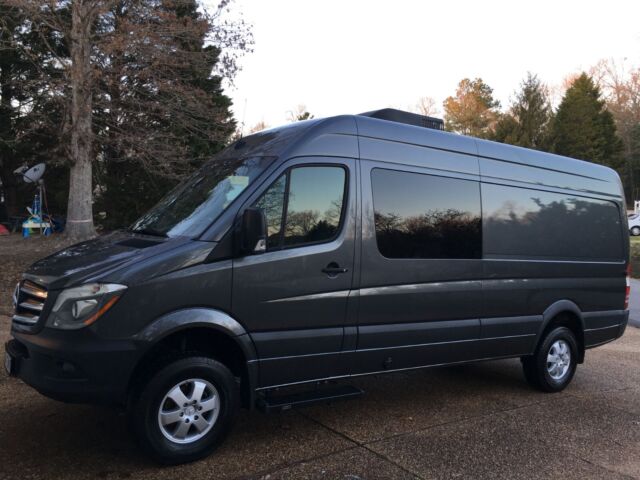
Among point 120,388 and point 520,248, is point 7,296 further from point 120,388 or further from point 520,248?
point 520,248

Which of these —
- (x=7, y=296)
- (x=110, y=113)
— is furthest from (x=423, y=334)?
(x=110, y=113)

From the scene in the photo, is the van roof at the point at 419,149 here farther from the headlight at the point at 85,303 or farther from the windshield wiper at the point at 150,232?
the headlight at the point at 85,303

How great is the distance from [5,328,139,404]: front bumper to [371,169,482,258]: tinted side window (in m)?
2.13

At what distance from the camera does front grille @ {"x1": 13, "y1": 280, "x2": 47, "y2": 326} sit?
356 centimetres

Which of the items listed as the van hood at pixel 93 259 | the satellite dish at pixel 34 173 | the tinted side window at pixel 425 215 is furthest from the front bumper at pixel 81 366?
the satellite dish at pixel 34 173

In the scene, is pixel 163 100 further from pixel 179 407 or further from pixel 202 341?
pixel 179 407

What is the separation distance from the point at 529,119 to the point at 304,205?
3628 centimetres

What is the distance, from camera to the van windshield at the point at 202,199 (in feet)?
13.0

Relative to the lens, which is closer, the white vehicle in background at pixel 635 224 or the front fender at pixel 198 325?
the front fender at pixel 198 325

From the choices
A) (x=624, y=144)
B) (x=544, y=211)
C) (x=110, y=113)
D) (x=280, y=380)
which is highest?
(x=624, y=144)

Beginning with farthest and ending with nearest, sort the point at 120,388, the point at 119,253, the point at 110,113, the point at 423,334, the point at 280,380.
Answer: the point at 110,113
the point at 423,334
the point at 280,380
the point at 119,253
the point at 120,388

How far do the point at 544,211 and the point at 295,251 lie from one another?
3.10m

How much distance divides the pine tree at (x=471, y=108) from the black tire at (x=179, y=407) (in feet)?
158

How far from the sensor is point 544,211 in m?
5.77
